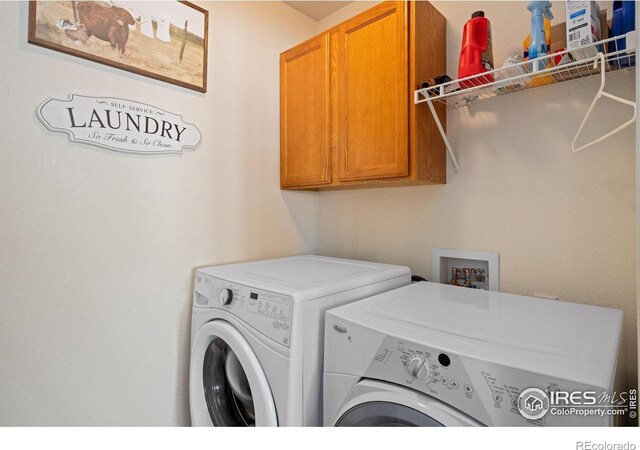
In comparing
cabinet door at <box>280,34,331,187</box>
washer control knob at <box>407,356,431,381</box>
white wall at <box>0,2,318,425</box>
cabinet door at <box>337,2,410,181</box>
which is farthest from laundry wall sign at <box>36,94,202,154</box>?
washer control knob at <box>407,356,431,381</box>

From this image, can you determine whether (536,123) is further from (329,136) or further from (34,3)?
(34,3)

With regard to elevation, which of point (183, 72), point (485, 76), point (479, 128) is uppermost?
point (183, 72)

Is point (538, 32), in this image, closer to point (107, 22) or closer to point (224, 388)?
point (107, 22)

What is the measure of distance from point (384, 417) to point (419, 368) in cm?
17

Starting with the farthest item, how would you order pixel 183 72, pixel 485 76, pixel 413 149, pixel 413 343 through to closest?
pixel 183 72 → pixel 413 149 → pixel 485 76 → pixel 413 343

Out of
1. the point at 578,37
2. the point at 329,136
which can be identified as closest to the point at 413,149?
the point at 329,136

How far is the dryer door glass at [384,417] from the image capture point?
2.57ft

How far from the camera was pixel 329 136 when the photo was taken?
173 cm

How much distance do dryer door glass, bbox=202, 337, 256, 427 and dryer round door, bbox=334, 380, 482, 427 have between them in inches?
25.7

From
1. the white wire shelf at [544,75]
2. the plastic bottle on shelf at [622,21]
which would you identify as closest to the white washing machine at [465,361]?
the white wire shelf at [544,75]

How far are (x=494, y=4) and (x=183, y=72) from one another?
4.86 ft

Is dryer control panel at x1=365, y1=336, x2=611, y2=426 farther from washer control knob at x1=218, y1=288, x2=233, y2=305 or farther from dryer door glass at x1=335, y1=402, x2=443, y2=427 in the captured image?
washer control knob at x1=218, y1=288, x2=233, y2=305

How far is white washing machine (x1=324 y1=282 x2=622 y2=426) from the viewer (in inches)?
26.1

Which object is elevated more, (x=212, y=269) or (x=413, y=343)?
(x=212, y=269)
